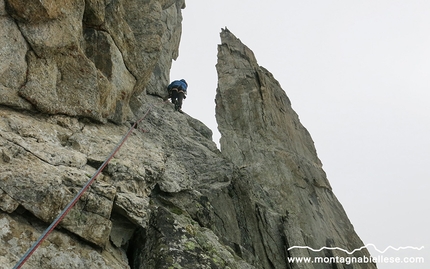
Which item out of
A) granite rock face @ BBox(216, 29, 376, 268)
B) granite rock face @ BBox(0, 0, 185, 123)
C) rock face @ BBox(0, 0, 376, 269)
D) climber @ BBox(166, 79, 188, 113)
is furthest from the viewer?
climber @ BBox(166, 79, 188, 113)

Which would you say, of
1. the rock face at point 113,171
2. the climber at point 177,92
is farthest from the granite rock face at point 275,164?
the climber at point 177,92

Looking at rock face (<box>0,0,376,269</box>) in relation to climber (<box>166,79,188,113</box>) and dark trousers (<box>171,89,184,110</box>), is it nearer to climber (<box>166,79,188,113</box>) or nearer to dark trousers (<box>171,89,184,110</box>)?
dark trousers (<box>171,89,184,110</box>)

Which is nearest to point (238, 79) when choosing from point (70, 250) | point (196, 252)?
point (196, 252)

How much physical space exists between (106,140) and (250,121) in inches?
483

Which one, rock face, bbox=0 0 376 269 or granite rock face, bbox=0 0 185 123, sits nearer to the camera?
rock face, bbox=0 0 376 269

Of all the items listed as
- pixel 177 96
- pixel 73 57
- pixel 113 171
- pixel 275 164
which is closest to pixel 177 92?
pixel 177 96

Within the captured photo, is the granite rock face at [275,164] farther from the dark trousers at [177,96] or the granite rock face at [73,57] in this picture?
the granite rock face at [73,57]

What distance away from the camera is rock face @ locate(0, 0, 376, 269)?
20.5 ft

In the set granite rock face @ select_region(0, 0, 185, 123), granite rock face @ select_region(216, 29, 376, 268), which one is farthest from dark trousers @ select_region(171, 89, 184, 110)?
granite rock face @ select_region(0, 0, 185, 123)

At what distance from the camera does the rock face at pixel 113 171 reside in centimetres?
624

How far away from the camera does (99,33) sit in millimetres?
10117

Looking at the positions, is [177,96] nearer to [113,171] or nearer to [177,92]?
[177,92]

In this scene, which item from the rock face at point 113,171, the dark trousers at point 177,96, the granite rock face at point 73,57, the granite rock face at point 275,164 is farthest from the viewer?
the dark trousers at point 177,96

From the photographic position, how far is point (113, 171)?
8016 millimetres
